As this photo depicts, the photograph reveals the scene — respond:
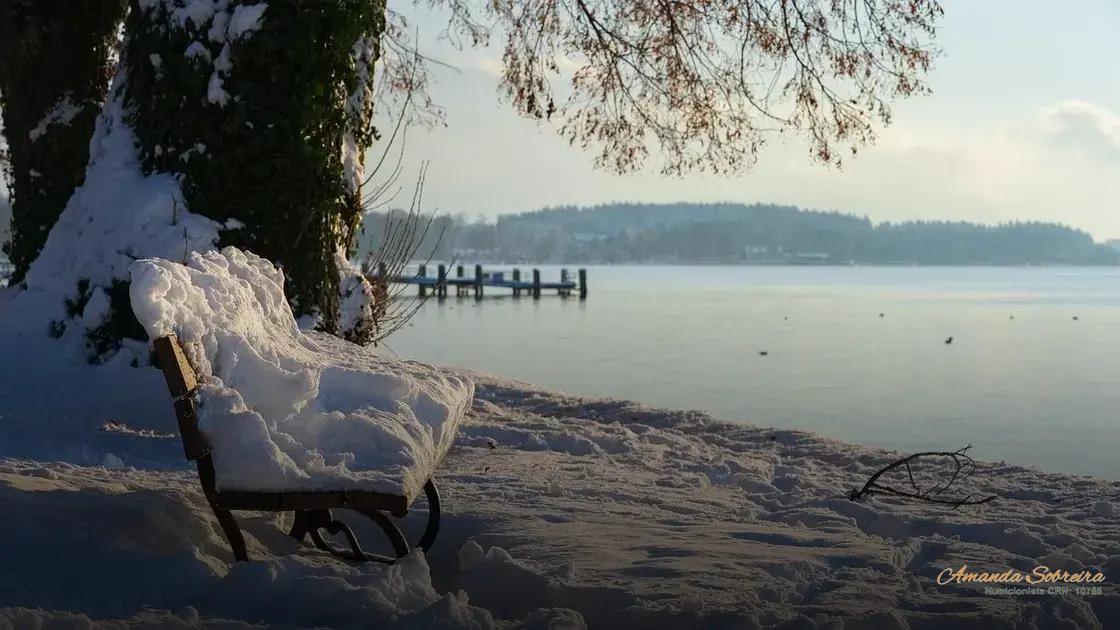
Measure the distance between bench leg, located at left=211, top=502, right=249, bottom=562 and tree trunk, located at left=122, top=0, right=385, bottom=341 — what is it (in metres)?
3.27

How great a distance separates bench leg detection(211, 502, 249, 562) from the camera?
9.55 feet

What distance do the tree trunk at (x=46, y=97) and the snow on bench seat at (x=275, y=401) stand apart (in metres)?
4.42

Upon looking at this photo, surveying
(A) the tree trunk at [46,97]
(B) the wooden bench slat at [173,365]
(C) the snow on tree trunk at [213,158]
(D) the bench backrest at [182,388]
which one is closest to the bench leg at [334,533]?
(D) the bench backrest at [182,388]

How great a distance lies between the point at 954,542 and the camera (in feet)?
13.2

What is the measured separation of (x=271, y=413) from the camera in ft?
9.50

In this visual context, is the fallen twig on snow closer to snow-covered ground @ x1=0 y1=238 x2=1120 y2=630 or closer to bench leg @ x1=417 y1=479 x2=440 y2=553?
snow-covered ground @ x1=0 y1=238 x2=1120 y2=630

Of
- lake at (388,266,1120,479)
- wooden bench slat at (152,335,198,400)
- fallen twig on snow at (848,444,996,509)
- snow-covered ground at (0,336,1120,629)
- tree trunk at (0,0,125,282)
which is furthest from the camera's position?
lake at (388,266,1120,479)

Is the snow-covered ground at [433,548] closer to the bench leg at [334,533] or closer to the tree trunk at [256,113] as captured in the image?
the bench leg at [334,533]

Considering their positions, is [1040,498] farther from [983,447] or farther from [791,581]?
[983,447]

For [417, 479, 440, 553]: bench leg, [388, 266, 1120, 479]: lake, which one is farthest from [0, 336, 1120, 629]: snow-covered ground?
[388, 266, 1120, 479]: lake

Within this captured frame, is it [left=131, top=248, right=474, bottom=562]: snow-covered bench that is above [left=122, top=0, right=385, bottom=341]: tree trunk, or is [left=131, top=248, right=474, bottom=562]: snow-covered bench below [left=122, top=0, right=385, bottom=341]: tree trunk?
below

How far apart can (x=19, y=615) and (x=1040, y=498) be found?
5288 mm

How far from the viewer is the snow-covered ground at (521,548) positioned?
9.25 ft

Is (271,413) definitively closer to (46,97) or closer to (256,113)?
(256,113)
